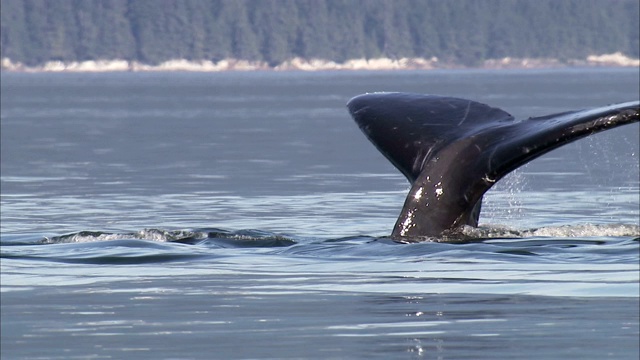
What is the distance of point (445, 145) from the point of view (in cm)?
1216

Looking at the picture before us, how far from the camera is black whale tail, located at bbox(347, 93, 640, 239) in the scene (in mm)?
11719

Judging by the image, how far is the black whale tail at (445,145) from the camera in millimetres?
11719

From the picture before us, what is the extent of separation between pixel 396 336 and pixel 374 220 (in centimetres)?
841

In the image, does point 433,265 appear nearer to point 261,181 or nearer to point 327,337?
point 327,337

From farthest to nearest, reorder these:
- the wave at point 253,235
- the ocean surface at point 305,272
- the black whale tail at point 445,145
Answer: the wave at point 253,235 < the black whale tail at point 445,145 < the ocean surface at point 305,272

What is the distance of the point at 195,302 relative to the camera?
1098 centimetres

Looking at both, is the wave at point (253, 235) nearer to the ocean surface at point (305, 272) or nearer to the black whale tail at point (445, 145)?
the ocean surface at point (305, 272)

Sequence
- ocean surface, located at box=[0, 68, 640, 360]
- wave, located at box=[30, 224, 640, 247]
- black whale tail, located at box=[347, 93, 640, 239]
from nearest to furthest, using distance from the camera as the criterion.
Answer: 1. ocean surface, located at box=[0, 68, 640, 360]
2. black whale tail, located at box=[347, 93, 640, 239]
3. wave, located at box=[30, 224, 640, 247]

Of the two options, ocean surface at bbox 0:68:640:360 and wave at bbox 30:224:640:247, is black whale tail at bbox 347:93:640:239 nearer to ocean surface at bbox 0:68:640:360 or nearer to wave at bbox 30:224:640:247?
ocean surface at bbox 0:68:640:360

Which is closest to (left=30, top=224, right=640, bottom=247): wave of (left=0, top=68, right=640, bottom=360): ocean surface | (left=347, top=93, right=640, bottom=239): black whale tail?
(left=0, top=68, right=640, bottom=360): ocean surface

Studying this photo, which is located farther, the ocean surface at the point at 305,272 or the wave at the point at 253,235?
the wave at the point at 253,235

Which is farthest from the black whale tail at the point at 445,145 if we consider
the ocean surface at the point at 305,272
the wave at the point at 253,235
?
the wave at the point at 253,235

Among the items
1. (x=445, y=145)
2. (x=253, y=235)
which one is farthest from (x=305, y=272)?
(x=253, y=235)

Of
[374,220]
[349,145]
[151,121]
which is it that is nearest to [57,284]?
[374,220]
